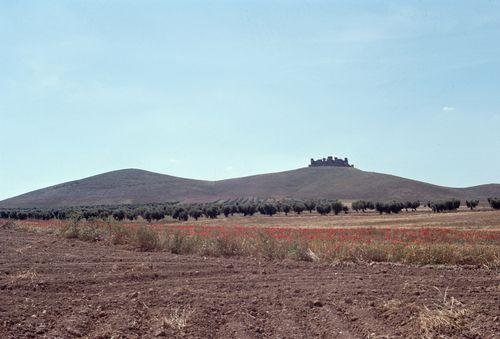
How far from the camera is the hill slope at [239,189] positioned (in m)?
133

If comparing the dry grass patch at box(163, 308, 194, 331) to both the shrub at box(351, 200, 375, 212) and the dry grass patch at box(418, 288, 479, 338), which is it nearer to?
the dry grass patch at box(418, 288, 479, 338)

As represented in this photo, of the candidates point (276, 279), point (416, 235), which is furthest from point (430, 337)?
point (416, 235)

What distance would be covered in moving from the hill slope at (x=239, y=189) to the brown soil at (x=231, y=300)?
11568 centimetres

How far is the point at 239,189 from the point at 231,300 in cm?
13930

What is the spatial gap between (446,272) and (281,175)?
494 ft

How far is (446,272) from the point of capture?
12250mm

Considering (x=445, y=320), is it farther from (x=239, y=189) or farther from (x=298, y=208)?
(x=239, y=189)

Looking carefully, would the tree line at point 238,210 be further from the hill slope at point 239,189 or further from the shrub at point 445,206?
the hill slope at point 239,189

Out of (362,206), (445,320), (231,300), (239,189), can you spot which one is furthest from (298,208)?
(445,320)

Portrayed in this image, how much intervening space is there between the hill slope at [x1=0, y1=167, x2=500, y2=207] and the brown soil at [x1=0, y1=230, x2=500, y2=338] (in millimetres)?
115677

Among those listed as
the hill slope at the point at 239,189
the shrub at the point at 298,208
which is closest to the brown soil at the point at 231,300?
the shrub at the point at 298,208

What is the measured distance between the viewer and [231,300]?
9133mm

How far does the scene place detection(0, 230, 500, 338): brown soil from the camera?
7.42m

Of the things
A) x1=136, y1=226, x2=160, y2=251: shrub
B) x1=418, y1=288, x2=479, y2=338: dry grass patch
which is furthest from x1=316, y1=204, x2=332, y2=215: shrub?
x1=418, y1=288, x2=479, y2=338: dry grass patch
